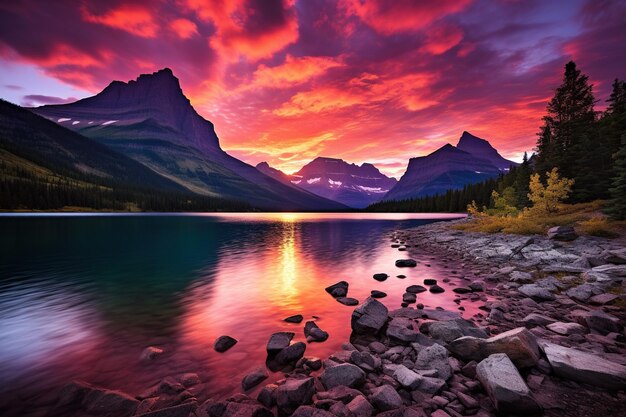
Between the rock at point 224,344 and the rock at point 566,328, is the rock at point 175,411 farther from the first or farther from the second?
the rock at point 566,328

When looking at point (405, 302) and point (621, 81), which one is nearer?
point (405, 302)

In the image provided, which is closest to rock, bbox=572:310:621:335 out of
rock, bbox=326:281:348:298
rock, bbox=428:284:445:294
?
rock, bbox=428:284:445:294

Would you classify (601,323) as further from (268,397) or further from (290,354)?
(268,397)

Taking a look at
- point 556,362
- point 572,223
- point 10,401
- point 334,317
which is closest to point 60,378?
point 10,401

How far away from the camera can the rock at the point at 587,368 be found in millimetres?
7754

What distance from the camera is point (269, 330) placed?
15.1 meters

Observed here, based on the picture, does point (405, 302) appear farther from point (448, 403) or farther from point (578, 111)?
point (578, 111)

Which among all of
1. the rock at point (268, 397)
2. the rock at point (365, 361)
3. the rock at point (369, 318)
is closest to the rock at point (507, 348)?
the rock at point (365, 361)

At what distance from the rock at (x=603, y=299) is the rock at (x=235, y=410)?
59.3 feet

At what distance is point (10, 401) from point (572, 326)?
21.5 meters

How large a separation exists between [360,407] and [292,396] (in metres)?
1.98

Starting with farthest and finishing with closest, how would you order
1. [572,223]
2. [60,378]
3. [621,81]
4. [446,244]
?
[621,81], [446,244], [572,223], [60,378]

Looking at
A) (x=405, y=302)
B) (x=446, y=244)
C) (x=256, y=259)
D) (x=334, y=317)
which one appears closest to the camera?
(x=334, y=317)

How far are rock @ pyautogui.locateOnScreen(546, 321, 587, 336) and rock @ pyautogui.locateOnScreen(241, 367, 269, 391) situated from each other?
1226 cm
